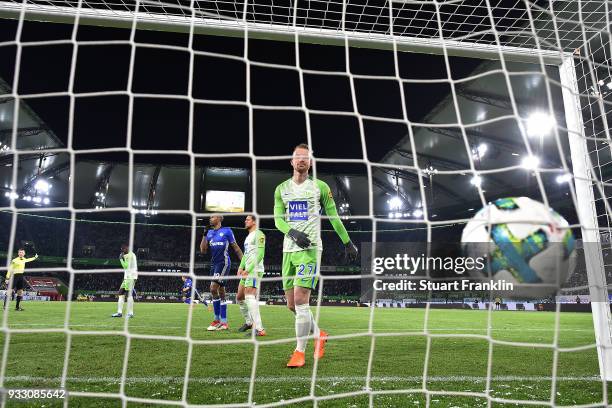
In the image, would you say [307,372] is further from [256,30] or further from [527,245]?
[527,245]

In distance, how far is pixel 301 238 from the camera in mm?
3121

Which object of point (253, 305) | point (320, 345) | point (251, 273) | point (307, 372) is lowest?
point (307, 372)

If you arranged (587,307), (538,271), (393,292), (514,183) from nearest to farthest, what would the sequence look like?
(538,271) < (587,307) < (393,292) < (514,183)

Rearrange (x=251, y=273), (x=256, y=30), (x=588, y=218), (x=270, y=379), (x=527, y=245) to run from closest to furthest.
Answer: (x=270, y=379)
(x=256, y=30)
(x=588, y=218)
(x=251, y=273)
(x=527, y=245)

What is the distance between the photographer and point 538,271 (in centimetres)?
678

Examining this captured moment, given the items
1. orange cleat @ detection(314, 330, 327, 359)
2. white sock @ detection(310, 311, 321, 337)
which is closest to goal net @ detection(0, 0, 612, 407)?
orange cleat @ detection(314, 330, 327, 359)

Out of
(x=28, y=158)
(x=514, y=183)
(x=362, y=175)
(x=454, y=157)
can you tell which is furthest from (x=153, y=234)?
(x=514, y=183)

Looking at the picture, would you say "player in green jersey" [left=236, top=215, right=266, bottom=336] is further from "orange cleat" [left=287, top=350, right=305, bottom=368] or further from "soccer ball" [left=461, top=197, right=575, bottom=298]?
"soccer ball" [left=461, top=197, right=575, bottom=298]

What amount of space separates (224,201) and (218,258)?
2039 cm

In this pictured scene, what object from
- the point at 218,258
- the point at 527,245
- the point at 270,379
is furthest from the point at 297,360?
the point at 527,245

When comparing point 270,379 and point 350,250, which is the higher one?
point 350,250

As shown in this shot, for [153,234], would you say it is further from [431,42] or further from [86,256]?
[431,42]

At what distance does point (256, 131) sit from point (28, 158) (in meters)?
12.7

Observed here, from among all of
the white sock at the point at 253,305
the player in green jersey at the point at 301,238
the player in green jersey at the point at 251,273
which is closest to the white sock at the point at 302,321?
the player in green jersey at the point at 301,238
